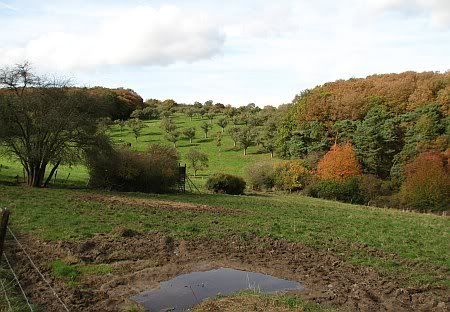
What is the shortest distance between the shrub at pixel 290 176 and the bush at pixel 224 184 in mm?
12797

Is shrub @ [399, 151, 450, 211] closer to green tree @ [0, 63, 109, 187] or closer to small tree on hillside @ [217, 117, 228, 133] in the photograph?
green tree @ [0, 63, 109, 187]

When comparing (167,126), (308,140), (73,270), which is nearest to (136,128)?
(167,126)

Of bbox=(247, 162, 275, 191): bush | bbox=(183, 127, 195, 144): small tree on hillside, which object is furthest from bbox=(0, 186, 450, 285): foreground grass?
bbox=(183, 127, 195, 144): small tree on hillside

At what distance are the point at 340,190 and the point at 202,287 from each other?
42867mm

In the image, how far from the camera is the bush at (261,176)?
55344 millimetres

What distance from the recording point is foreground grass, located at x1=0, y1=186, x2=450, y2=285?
15453mm

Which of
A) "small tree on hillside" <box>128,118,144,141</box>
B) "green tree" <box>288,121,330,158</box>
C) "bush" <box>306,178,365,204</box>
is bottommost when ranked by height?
"bush" <box>306,178,365,204</box>

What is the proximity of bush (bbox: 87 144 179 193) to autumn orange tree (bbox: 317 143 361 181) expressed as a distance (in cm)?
2516

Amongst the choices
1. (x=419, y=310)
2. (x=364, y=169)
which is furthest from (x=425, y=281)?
(x=364, y=169)

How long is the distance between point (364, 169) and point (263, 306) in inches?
2187

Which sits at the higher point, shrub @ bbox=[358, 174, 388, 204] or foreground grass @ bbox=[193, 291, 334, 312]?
foreground grass @ bbox=[193, 291, 334, 312]

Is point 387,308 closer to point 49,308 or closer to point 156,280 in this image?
point 156,280

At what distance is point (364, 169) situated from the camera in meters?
62.3

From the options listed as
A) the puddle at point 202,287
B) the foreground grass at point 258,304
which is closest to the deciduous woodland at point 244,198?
the foreground grass at point 258,304
